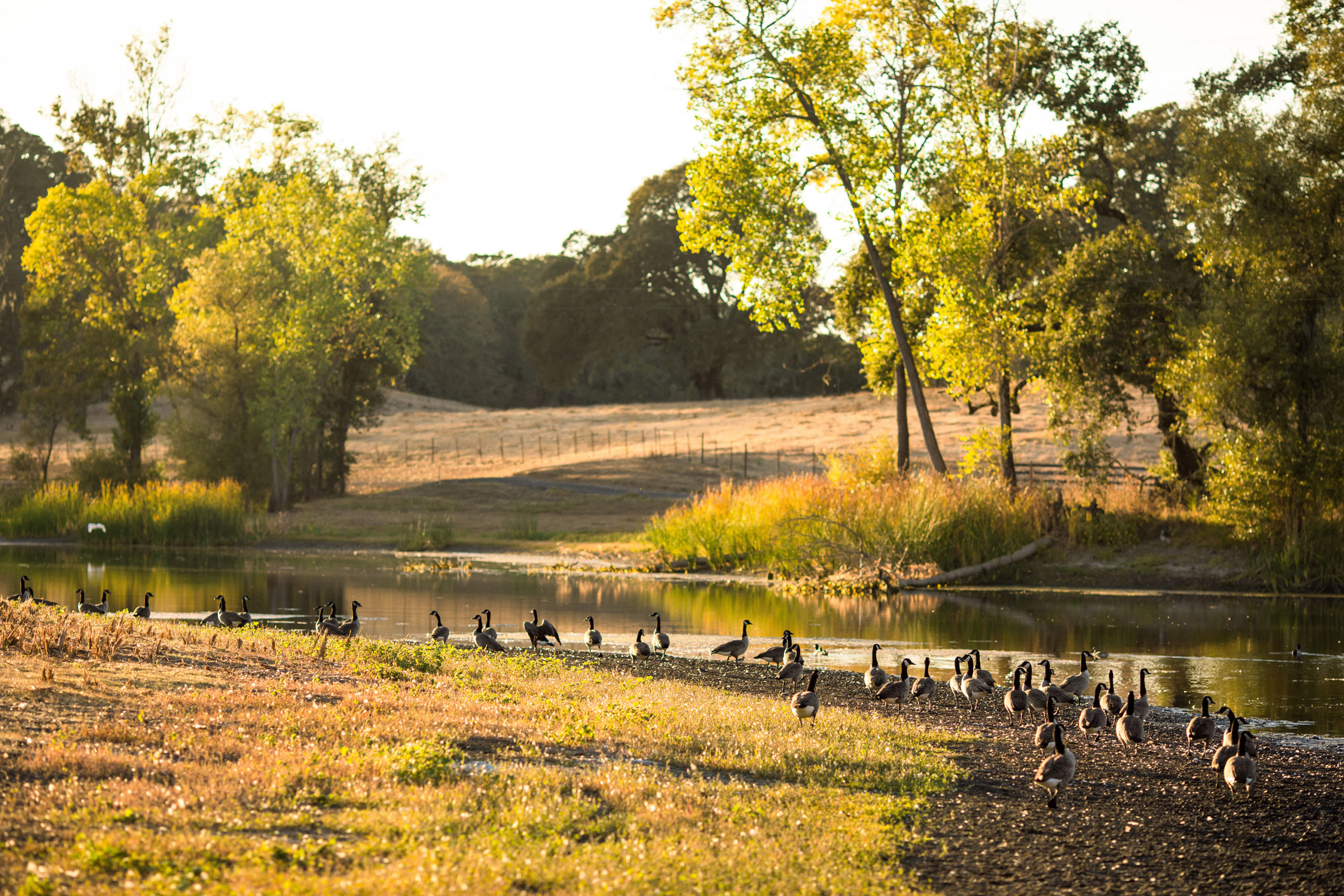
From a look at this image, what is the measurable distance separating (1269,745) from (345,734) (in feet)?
→ 32.2

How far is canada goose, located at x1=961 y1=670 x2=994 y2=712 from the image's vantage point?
56.0 ft

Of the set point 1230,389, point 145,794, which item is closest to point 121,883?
point 145,794

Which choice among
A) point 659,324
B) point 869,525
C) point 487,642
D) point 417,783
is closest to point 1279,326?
point 869,525

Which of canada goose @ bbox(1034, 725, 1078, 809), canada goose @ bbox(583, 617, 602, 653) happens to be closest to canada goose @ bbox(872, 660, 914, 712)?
canada goose @ bbox(1034, 725, 1078, 809)

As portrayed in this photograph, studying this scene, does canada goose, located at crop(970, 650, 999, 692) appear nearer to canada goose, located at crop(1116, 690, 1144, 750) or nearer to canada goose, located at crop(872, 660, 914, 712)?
canada goose, located at crop(872, 660, 914, 712)

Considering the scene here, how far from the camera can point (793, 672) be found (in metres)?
18.1

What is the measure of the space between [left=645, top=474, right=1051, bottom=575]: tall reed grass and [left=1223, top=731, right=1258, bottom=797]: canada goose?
902 inches

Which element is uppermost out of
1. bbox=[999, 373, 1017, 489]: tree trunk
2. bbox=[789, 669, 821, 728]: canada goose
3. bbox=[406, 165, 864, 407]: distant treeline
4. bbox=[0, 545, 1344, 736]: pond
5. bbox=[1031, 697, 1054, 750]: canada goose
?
bbox=[406, 165, 864, 407]: distant treeline

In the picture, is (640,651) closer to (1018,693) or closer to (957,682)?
(957,682)

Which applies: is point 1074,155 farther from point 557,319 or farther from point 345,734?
point 557,319

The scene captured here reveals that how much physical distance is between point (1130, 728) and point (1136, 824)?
3.27m

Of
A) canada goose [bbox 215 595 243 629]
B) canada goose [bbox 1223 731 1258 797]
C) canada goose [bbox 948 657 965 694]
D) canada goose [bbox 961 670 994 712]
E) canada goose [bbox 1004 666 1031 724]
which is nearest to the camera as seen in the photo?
canada goose [bbox 1223 731 1258 797]

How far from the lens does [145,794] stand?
888 centimetres

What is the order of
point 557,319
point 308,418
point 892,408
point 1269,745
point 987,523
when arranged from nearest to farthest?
point 1269,745 → point 987,523 → point 308,418 → point 892,408 → point 557,319
